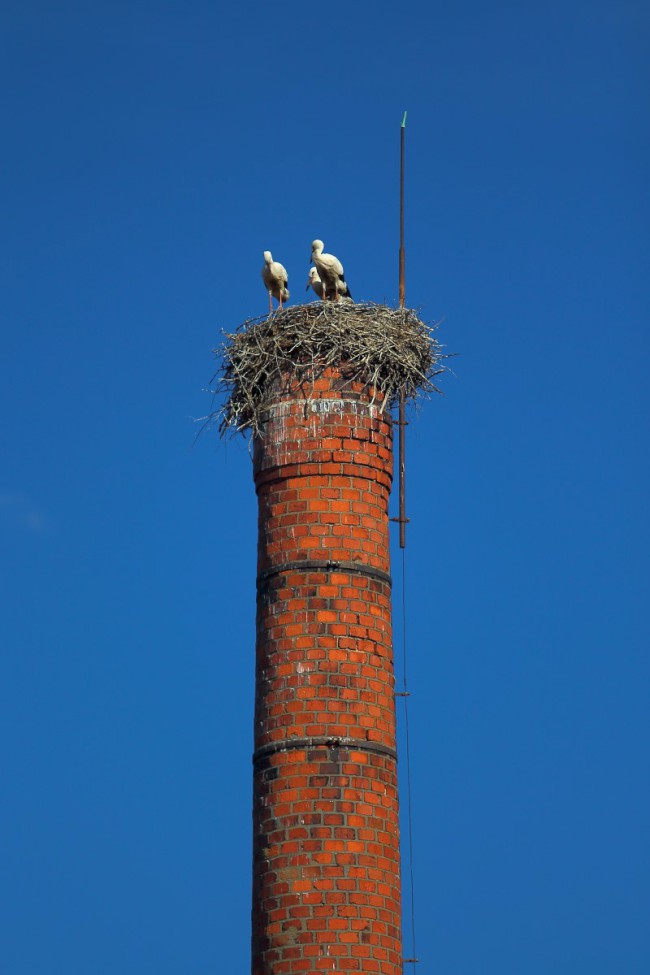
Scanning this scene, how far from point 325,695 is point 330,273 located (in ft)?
18.6

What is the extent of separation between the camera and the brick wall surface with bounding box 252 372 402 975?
14523 millimetres

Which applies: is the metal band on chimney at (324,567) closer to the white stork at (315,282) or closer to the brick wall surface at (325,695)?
the brick wall surface at (325,695)

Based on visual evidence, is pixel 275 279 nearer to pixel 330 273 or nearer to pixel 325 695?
pixel 330 273

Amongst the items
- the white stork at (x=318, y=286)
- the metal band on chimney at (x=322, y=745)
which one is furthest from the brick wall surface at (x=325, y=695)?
the white stork at (x=318, y=286)

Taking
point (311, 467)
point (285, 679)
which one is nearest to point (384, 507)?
point (311, 467)

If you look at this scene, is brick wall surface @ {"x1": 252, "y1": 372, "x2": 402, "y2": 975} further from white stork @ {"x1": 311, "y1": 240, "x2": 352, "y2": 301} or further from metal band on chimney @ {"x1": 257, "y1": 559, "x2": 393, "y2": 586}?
white stork @ {"x1": 311, "y1": 240, "x2": 352, "y2": 301}

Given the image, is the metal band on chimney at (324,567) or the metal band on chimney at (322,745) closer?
the metal band on chimney at (322,745)

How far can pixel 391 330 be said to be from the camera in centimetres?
1689

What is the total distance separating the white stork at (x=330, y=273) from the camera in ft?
62.4

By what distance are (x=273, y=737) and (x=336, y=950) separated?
185cm

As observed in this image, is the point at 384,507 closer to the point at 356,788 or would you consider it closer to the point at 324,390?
the point at 324,390

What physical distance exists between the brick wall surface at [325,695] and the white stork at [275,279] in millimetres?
3842

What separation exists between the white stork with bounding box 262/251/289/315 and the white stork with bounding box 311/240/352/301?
575mm

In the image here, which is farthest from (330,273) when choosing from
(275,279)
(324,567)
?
(324,567)
